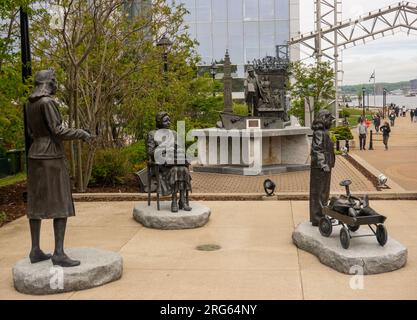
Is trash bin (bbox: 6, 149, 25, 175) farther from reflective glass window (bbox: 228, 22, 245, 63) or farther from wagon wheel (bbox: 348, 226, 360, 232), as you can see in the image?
reflective glass window (bbox: 228, 22, 245, 63)

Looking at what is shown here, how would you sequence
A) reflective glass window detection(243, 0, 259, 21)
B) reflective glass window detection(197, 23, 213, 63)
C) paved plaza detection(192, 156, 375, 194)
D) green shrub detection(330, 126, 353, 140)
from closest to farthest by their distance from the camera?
paved plaza detection(192, 156, 375, 194) → green shrub detection(330, 126, 353, 140) → reflective glass window detection(243, 0, 259, 21) → reflective glass window detection(197, 23, 213, 63)

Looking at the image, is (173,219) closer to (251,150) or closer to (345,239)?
(345,239)

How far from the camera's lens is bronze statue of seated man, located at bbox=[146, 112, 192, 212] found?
944 cm

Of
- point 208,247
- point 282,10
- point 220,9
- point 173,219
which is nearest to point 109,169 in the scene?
point 173,219

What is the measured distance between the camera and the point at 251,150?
17.1m

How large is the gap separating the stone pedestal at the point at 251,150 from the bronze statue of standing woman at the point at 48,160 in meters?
11.2

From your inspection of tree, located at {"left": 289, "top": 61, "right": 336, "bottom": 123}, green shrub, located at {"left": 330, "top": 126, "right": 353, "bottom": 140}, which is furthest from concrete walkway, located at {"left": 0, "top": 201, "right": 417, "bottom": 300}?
tree, located at {"left": 289, "top": 61, "right": 336, "bottom": 123}

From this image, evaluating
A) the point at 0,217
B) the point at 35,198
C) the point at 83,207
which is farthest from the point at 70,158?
the point at 35,198

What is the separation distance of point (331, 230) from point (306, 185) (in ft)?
23.1

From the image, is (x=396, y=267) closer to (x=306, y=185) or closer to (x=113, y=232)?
(x=113, y=232)

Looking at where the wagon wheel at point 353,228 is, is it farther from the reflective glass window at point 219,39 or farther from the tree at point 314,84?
the reflective glass window at point 219,39

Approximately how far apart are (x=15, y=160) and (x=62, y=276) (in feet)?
43.7

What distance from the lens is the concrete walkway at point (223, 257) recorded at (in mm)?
5934

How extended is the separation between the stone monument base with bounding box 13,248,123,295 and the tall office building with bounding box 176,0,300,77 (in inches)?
1615
